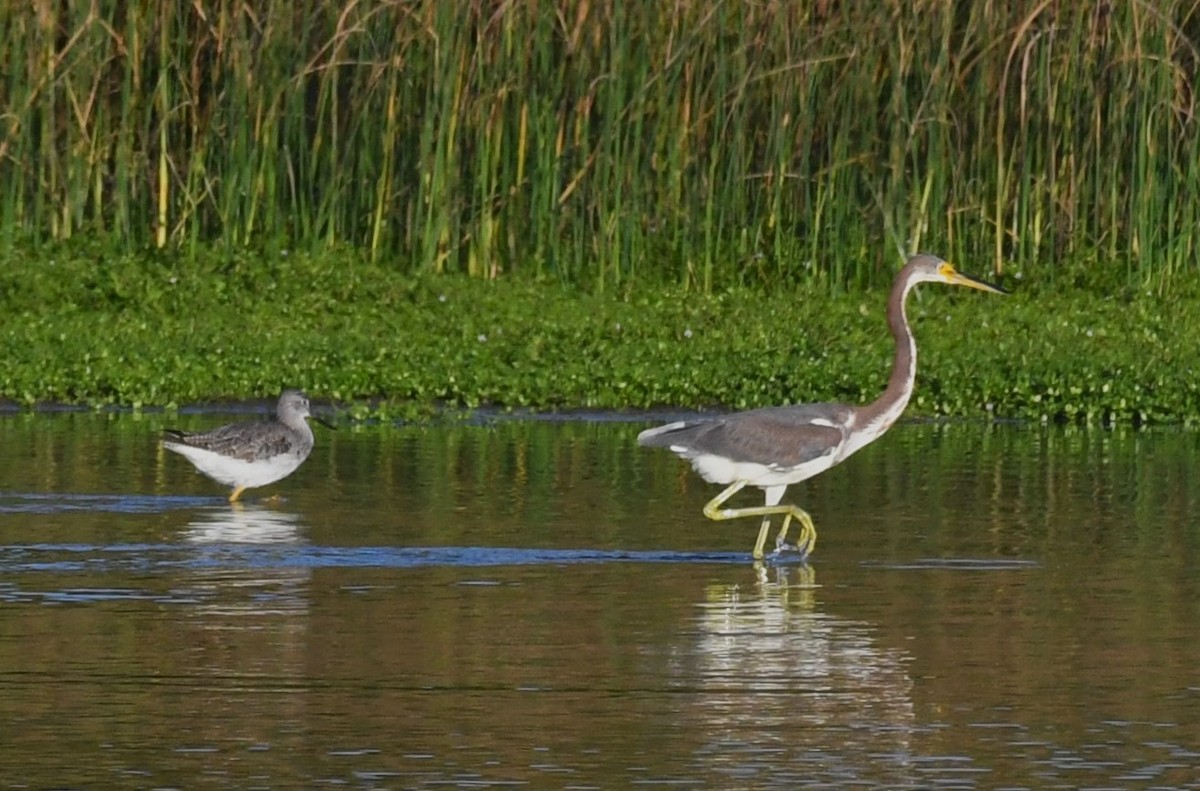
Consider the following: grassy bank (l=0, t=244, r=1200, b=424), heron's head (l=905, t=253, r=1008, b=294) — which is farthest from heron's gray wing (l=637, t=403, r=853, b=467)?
grassy bank (l=0, t=244, r=1200, b=424)

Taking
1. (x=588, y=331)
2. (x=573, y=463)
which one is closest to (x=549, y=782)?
(x=573, y=463)

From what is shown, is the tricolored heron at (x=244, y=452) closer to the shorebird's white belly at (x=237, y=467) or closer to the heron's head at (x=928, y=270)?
the shorebird's white belly at (x=237, y=467)

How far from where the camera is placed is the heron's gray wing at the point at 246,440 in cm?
1202

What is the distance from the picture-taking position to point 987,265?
18.9 meters

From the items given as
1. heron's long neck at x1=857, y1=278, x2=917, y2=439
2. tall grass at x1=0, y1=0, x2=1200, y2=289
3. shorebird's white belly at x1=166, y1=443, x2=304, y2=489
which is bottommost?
shorebird's white belly at x1=166, y1=443, x2=304, y2=489

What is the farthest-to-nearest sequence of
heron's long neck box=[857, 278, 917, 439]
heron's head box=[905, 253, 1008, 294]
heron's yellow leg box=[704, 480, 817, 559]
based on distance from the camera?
heron's head box=[905, 253, 1008, 294], heron's long neck box=[857, 278, 917, 439], heron's yellow leg box=[704, 480, 817, 559]

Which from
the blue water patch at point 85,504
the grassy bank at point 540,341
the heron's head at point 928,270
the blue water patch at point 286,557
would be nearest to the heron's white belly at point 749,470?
the blue water patch at point 286,557

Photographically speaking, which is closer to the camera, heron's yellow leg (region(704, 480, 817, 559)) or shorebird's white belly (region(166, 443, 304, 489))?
heron's yellow leg (region(704, 480, 817, 559))

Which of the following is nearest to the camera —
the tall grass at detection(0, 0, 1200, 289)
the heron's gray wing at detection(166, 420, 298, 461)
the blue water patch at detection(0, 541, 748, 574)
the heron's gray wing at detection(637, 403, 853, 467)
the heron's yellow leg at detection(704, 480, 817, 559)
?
the blue water patch at detection(0, 541, 748, 574)

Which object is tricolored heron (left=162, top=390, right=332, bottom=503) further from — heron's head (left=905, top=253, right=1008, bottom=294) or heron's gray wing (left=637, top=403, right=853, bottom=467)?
heron's head (left=905, top=253, right=1008, bottom=294)

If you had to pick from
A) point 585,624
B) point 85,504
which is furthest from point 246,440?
point 585,624

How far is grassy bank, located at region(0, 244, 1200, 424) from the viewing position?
15102 millimetres

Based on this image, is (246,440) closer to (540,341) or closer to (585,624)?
(585,624)

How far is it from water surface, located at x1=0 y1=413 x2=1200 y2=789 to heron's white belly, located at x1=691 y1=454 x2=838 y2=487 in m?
0.25
